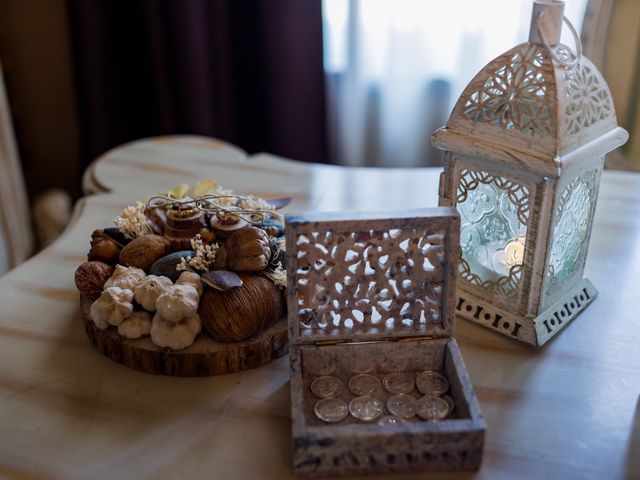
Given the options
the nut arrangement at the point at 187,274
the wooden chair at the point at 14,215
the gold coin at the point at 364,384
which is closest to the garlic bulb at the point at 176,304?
the nut arrangement at the point at 187,274

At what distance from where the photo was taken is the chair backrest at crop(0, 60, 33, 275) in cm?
195

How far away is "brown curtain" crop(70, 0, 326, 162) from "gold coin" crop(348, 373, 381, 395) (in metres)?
1.32

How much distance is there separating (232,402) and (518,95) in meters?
0.51

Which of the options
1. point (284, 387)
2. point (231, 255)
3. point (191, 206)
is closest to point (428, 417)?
point (284, 387)

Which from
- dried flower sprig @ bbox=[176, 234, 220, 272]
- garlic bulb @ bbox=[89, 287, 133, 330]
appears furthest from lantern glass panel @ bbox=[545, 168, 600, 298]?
garlic bulb @ bbox=[89, 287, 133, 330]

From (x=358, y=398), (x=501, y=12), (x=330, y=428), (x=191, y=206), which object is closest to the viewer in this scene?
(x=330, y=428)

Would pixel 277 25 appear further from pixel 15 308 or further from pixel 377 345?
pixel 377 345

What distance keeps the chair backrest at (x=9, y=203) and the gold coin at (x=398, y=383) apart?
1298mm

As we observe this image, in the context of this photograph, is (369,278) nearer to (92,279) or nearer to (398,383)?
(398,383)

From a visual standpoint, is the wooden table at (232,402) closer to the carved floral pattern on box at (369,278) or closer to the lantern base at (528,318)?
the lantern base at (528,318)

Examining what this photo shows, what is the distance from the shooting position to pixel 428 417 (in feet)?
2.84

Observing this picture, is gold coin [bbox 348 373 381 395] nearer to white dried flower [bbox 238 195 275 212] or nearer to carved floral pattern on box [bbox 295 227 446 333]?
carved floral pattern on box [bbox 295 227 446 333]

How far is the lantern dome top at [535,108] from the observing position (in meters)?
0.90

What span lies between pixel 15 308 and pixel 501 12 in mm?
1428
